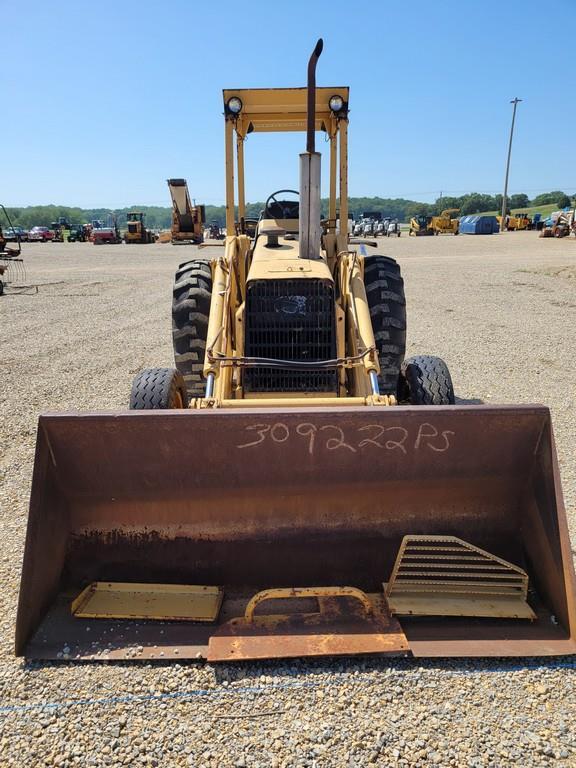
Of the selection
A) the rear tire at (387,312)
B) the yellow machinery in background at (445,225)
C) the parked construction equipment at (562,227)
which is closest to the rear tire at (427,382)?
the rear tire at (387,312)

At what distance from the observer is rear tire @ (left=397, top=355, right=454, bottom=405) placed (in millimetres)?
4324

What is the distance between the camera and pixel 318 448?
3.04 meters

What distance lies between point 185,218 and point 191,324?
32.8 metres

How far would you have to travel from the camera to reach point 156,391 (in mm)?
4211

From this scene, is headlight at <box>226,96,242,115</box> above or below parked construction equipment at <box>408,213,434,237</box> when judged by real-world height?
above

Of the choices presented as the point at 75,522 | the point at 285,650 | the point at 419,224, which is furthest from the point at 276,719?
the point at 419,224

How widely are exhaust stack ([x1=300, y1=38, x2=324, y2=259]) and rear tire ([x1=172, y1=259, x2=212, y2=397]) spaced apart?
1190 mm

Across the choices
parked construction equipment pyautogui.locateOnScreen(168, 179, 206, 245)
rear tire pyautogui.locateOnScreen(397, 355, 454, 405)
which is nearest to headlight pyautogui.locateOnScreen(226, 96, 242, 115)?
rear tire pyautogui.locateOnScreen(397, 355, 454, 405)

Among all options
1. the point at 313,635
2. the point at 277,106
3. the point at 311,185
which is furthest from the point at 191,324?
the point at 313,635

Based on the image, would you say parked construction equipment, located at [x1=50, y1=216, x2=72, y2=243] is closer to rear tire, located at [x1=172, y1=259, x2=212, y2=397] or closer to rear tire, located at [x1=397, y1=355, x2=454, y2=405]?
rear tire, located at [x1=172, y1=259, x2=212, y2=397]

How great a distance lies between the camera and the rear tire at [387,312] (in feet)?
17.0

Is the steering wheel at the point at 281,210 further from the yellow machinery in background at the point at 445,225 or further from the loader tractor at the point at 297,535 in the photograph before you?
the yellow machinery in background at the point at 445,225

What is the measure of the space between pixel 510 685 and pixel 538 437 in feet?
4.02

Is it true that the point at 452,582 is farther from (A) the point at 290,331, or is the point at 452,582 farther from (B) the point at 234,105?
(B) the point at 234,105
